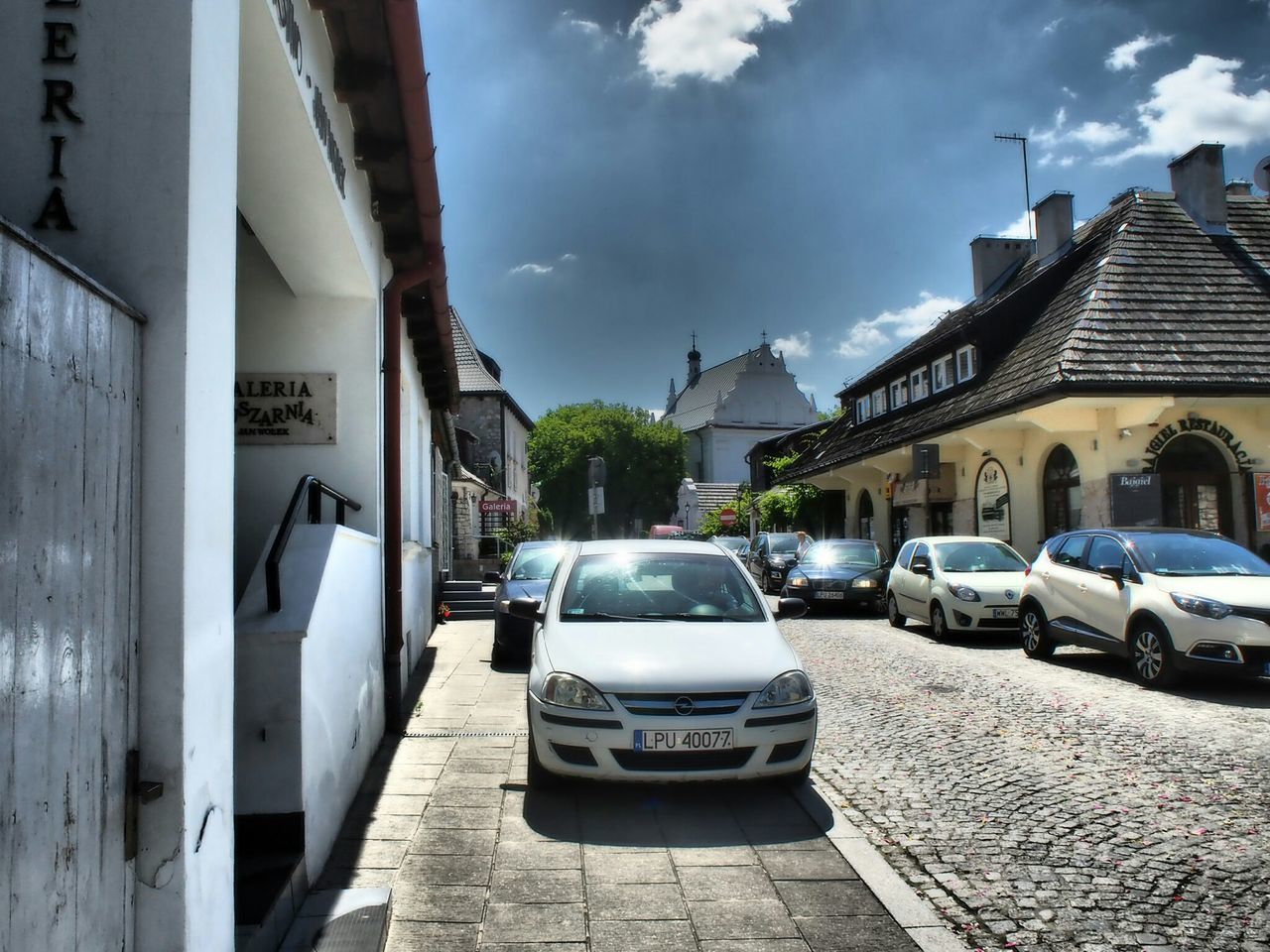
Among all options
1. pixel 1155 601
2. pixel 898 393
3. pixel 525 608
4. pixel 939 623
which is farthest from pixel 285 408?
pixel 898 393

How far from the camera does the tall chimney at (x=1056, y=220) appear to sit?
2289 centimetres

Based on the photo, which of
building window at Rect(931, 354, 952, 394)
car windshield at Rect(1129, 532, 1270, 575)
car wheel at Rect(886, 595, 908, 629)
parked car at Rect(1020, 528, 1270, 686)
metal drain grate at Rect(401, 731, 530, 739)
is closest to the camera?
metal drain grate at Rect(401, 731, 530, 739)

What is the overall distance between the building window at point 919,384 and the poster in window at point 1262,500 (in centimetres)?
922

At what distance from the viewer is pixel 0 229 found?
73.4 inches

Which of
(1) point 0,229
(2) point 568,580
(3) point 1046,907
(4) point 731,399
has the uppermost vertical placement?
(4) point 731,399

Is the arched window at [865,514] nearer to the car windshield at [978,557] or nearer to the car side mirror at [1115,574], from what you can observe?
the car windshield at [978,557]

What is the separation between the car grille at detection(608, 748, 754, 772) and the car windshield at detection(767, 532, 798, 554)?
61.8 feet

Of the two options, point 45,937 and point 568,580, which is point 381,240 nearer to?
point 568,580

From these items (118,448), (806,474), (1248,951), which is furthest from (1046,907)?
(806,474)

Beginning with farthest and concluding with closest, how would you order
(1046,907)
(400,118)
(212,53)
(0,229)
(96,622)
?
1. (400,118)
2. (1046,907)
3. (212,53)
4. (96,622)
5. (0,229)

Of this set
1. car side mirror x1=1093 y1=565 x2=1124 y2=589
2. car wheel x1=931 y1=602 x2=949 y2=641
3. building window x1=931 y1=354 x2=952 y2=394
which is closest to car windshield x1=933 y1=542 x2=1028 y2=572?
car wheel x1=931 y1=602 x2=949 y2=641

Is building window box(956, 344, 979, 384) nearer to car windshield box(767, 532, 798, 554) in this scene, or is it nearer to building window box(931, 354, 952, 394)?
building window box(931, 354, 952, 394)

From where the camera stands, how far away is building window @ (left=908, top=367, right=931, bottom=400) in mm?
24844

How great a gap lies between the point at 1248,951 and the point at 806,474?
27.2m
